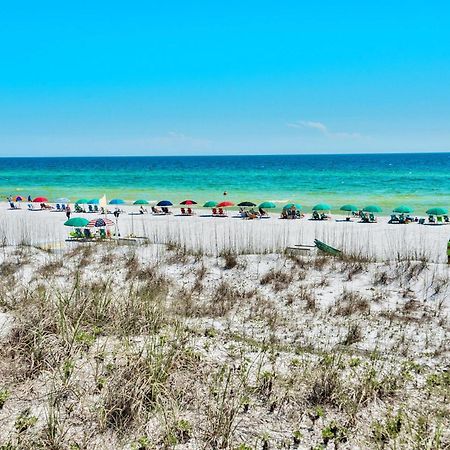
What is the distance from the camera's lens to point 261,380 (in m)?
4.91

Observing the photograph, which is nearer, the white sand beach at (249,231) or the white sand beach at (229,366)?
the white sand beach at (229,366)

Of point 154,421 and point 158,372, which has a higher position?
point 158,372

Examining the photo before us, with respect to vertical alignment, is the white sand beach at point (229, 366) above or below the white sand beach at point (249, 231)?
above

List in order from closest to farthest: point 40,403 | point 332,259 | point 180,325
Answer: point 40,403 < point 180,325 < point 332,259

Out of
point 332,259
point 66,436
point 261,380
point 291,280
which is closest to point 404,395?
point 261,380

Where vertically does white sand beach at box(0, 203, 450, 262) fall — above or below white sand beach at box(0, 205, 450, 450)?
below

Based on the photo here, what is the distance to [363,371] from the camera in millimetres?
5277

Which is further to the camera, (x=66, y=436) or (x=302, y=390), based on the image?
(x=302, y=390)

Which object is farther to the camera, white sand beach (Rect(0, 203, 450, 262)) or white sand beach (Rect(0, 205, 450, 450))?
white sand beach (Rect(0, 203, 450, 262))

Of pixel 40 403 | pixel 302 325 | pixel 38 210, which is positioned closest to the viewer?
pixel 40 403

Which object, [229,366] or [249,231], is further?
[249,231]

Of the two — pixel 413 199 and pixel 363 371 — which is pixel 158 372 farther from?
pixel 413 199

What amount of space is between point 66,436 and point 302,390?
94.8 inches

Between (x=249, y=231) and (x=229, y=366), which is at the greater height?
(x=229, y=366)
